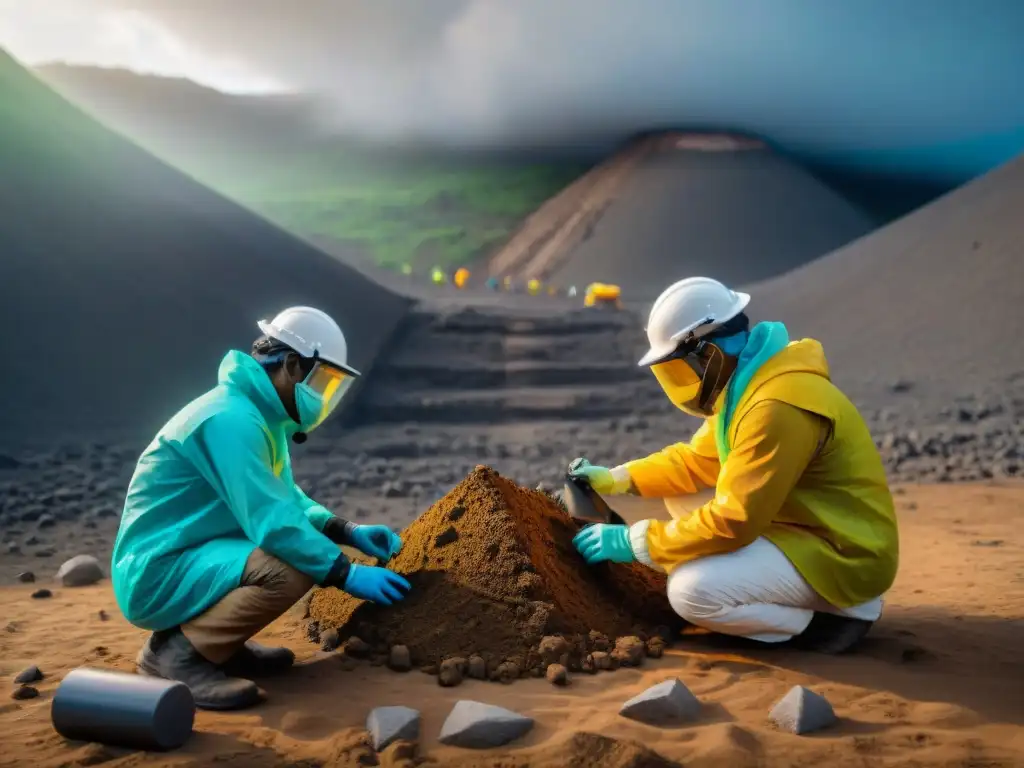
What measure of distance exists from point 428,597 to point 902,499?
4.01m

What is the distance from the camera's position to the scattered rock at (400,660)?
2.92 metres

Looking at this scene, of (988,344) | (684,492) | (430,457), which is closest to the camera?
(684,492)

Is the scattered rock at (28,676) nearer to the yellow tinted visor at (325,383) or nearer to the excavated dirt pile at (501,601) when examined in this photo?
the excavated dirt pile at (501,601)

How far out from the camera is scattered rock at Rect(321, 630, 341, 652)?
3.14 m

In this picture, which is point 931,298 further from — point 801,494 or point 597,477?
point 801,494

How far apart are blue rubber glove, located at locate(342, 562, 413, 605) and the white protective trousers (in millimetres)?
891

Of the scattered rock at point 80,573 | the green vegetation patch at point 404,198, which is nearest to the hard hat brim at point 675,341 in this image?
the scattered rock at point 80,573

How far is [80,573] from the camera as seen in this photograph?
436cm

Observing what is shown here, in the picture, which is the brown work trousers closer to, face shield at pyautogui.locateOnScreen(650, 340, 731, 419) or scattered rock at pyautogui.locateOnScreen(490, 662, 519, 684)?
scattered rock at pyautogui.locateOnScreen(490, 662, 519, 684)

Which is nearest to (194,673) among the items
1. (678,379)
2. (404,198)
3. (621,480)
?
(621,480)

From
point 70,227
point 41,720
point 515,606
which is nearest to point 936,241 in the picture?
point 70,227

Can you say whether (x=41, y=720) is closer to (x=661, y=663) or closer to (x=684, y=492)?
(x=661, y=663)

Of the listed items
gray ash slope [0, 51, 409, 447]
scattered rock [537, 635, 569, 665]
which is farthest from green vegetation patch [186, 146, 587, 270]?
scattered rock [537, 635, 569, 665]

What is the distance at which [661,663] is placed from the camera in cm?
294
